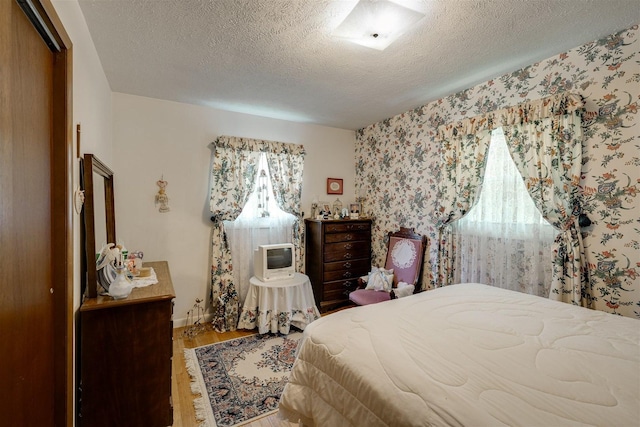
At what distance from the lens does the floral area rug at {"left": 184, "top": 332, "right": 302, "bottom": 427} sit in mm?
1873

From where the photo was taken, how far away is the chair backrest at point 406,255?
307 cm

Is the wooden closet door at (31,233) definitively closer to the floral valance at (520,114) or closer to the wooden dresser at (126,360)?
the wooden dresser at (126,360)

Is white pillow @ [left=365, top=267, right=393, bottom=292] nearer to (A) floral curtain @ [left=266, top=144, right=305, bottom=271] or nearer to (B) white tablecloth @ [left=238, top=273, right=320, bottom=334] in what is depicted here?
(B) white tablecloth @ [left=238, top=273, right=320, bottom=334]

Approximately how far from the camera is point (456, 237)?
2807 millimetres

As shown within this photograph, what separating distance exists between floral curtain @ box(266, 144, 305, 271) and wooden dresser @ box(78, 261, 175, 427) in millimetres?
2056

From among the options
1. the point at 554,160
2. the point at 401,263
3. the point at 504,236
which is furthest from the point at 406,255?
the point at 554,160

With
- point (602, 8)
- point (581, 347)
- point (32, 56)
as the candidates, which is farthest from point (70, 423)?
point (602, 8)

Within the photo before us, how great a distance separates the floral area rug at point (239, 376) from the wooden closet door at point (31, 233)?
933mm

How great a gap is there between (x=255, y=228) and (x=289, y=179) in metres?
0.77

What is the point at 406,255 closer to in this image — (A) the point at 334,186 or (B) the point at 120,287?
(A) the point at 334,186

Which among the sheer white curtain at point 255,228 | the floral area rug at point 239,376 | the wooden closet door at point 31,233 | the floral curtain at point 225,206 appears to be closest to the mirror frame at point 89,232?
the wooden closet door at point 31,233

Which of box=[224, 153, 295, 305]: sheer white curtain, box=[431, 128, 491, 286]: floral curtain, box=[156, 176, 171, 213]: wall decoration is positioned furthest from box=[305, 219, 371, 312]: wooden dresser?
box=[156, 176, 171, 213]: wall decoration

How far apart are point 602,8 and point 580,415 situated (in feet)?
7.01

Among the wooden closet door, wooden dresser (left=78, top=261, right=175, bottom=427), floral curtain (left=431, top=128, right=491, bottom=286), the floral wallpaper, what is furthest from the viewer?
floral curtain (left=431, top=128, right=491, bottom=286)
